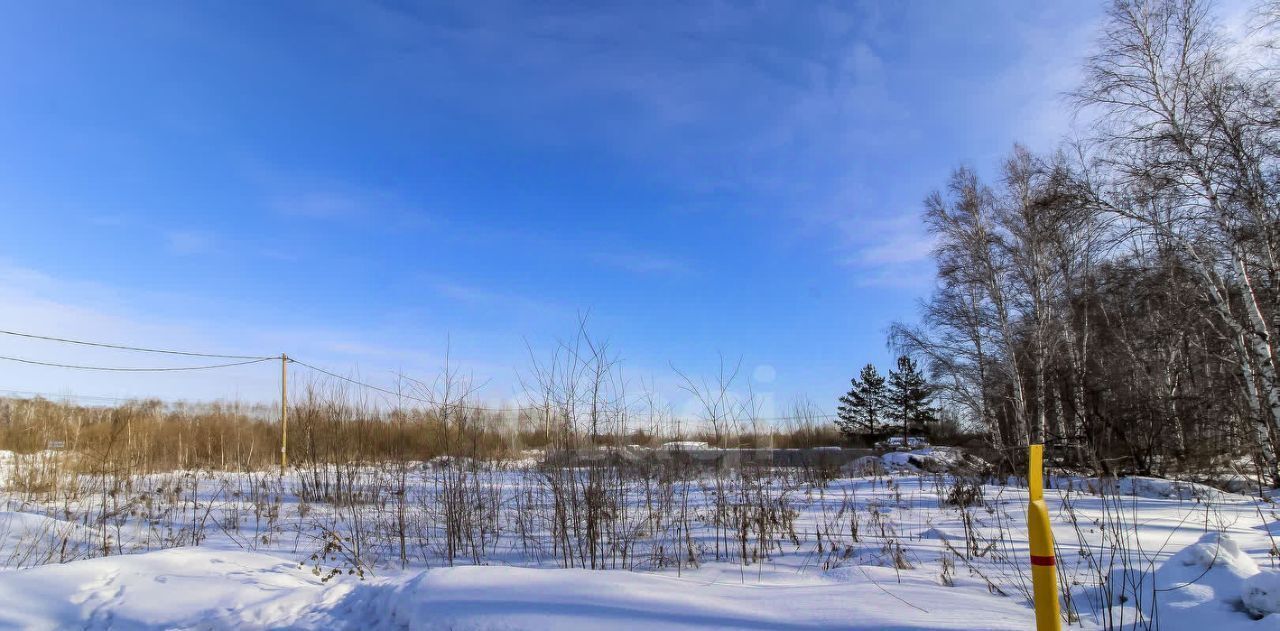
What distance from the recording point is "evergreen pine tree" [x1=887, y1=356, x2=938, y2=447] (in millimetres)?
33719

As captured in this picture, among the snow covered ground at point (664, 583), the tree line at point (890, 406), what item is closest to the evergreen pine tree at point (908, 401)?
the tree line at point (890, 406)

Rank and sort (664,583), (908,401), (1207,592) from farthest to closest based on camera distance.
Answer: (908,401) < (664,583) < (1207,592)

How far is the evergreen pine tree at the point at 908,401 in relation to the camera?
3372 cm

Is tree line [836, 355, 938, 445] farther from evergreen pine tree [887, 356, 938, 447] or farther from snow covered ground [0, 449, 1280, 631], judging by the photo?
snow covered ground [0, 449, 1280, 631]

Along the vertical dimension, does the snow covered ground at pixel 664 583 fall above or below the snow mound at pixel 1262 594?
below

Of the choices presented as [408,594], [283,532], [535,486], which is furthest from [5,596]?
→ [535,486]

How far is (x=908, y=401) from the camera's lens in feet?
113

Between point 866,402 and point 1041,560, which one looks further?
point 866,402

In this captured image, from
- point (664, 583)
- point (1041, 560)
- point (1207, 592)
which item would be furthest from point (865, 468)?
point (1041, 560)

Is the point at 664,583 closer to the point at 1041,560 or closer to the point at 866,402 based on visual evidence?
the point at 1041,560

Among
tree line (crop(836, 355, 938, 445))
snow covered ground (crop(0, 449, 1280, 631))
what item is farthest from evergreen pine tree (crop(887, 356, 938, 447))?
snow covered ground (crop(0, 449, 1280, 631))

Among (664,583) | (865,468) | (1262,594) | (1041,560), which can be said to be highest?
(1041,560)

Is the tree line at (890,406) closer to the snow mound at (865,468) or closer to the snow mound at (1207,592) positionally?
the snow mound at (865,468)

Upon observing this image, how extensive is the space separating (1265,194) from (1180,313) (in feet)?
8.77
